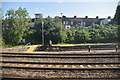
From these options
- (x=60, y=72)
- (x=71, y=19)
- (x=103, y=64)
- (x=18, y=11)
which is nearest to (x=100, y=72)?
(x=103, y=64)

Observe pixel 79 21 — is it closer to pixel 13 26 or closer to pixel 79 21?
pixel 79 21

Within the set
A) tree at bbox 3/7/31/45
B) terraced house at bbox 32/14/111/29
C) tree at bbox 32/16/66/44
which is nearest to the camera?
tree at bbox 3/7/31/45

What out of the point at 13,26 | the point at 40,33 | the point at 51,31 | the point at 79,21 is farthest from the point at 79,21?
the point at 13,26

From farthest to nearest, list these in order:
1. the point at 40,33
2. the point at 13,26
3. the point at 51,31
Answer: the point at 40,33 < the point at 51,31 < the point at 13,26

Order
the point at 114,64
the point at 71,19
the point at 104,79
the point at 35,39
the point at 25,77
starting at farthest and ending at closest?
the point at 71,19 < the point at 35,39 < the point at 114,64 < the point at 25,77 < the point at 104,79

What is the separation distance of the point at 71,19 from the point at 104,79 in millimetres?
40046

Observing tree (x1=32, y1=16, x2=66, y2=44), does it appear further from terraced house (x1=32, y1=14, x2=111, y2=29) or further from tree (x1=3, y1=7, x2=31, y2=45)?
terraced house (x1=32, y1=14, x2=111, y2=29)

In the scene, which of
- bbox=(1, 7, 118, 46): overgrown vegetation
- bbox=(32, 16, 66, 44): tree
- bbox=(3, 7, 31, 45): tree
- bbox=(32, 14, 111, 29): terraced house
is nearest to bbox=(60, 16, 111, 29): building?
bbox=(32, 14, 111, 29): terraced house

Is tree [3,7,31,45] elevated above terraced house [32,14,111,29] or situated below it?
below

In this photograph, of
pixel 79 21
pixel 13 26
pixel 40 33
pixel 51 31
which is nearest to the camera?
pixel 13 26

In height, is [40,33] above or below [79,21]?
below

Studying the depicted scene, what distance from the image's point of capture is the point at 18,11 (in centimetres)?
1842

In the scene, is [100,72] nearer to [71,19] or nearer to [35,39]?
[35,39]

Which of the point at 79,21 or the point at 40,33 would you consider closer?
the point at 40,33
